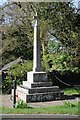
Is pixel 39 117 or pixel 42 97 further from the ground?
pixel 42 97

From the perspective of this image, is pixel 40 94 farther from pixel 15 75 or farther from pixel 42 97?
pixel 15 75

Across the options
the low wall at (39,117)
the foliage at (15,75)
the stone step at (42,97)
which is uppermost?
the foliage at (15,75)

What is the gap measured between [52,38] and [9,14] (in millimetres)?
3491

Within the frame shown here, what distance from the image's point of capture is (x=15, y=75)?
16.7 meters

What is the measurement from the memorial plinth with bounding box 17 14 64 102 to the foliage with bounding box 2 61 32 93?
2.26 m

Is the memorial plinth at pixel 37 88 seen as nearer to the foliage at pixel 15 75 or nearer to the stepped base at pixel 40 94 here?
the stepped base at pixel 40 94

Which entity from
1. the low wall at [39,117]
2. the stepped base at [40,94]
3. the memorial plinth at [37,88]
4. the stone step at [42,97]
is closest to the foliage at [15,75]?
the memorial plinth at [37,88]

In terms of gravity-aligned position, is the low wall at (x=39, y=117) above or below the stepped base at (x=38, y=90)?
below

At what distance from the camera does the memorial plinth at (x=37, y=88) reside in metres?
11.9

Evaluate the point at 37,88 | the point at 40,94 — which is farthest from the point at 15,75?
the point at 40,94

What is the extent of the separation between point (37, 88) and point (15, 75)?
4577 millimetres

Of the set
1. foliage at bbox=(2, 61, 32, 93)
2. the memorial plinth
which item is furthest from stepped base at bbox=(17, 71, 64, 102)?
foliage at bbox=(2, 61, 32, 93)

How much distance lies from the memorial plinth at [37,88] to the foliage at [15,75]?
7.41 ft

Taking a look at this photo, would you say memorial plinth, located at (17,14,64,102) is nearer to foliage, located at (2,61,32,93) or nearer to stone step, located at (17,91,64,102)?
stone step, located at (17,91,64,102)
